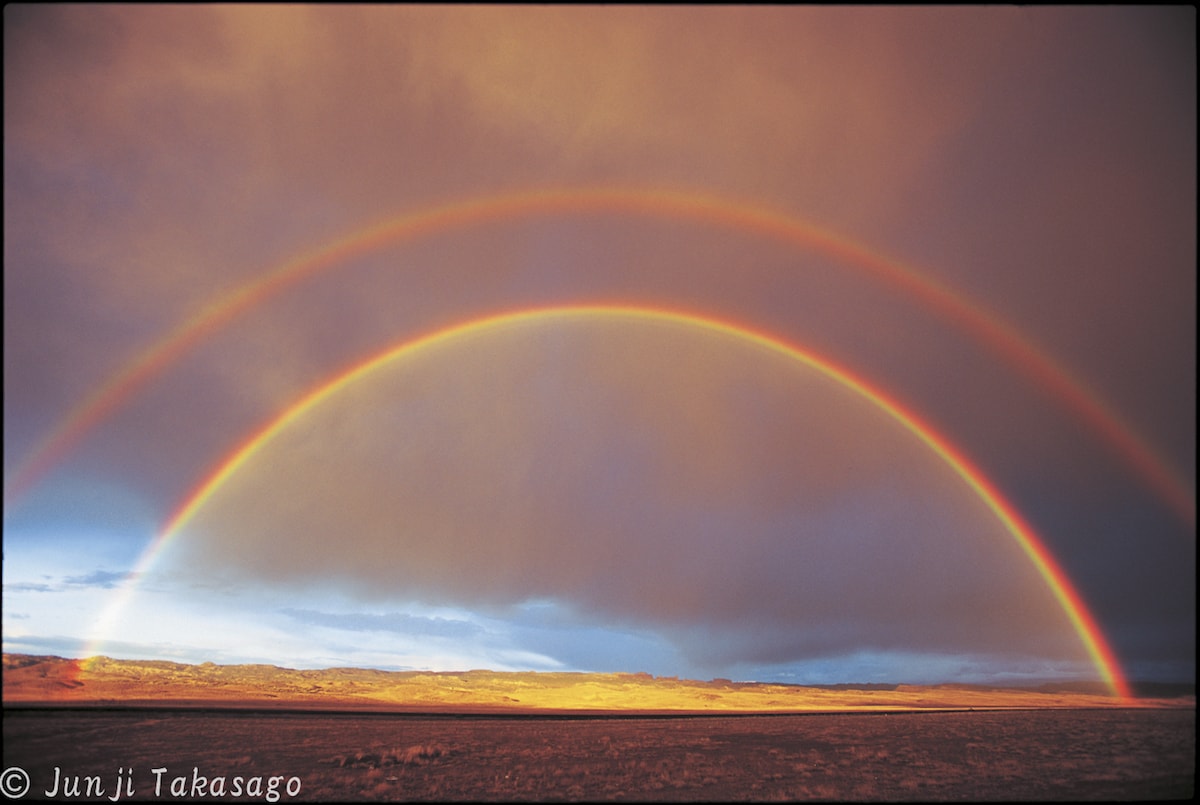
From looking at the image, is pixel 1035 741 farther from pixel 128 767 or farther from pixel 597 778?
pixel 128 767

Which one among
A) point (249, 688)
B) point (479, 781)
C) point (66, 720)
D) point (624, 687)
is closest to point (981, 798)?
point (479, 781)

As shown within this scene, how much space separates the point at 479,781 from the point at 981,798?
16756 millimetres

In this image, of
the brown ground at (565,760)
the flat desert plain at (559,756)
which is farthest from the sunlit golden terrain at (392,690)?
the brown ground at (565,760)

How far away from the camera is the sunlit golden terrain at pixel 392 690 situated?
58.2m

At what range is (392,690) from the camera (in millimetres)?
92875

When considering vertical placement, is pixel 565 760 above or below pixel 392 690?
above

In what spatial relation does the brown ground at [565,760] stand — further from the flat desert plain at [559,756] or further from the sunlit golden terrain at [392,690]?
the sunlit golden terrain at [392,690]

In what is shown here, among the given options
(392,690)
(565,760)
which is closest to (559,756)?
(565,760)

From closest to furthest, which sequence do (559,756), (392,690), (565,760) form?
(565,760)
(559,756)
(392,690)

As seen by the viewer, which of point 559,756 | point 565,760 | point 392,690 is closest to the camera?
point 565,760

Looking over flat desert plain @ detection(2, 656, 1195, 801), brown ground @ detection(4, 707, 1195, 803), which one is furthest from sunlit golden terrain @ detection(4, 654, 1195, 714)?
brown ground @ detection(4, 707, 1195, 803)

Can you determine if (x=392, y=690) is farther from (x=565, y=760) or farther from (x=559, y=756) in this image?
(x=565, y=760)

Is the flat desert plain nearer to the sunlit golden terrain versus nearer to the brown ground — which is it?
the brown ground

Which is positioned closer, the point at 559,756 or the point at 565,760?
the point at 565,760
